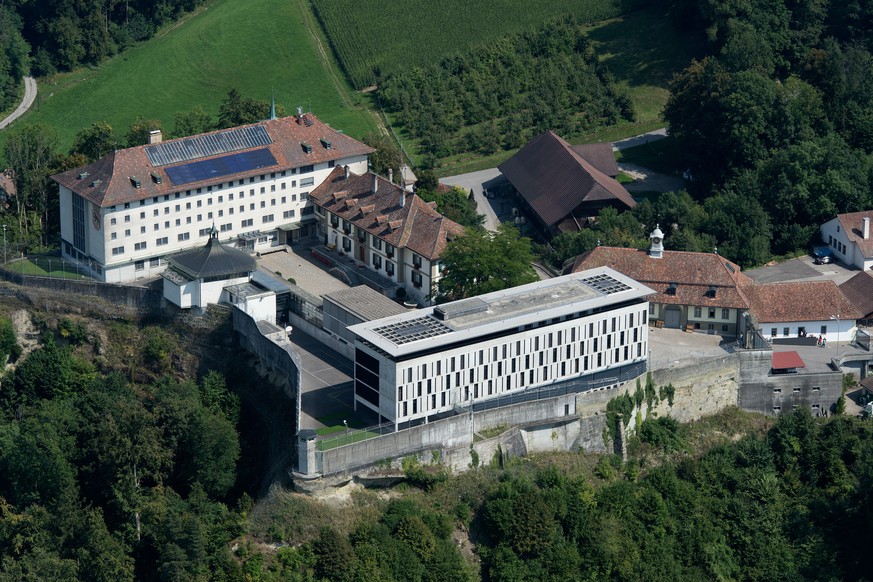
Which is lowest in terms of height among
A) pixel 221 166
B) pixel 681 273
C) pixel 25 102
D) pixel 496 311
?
pixel 681 273

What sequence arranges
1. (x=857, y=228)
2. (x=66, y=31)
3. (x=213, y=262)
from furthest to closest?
(x=66, y=31), (x=857, y=228), (x=213, y=262)

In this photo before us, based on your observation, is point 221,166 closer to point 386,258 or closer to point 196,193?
point 196,193

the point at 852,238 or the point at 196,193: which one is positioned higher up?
the point at 196,193

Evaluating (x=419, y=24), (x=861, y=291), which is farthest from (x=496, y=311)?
(x=419, y=24)

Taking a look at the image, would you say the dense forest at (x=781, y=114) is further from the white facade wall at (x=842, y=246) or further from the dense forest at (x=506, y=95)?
the dense forest at (x=506, y=95)

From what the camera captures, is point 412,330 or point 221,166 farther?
point 221,166

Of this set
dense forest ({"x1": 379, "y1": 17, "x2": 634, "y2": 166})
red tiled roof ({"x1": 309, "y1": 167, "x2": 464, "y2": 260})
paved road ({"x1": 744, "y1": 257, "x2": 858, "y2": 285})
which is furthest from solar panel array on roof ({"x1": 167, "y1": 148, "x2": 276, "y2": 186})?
paved road ({"x1": 744, "y1": 257, "x2": 858, "y2": 285})
